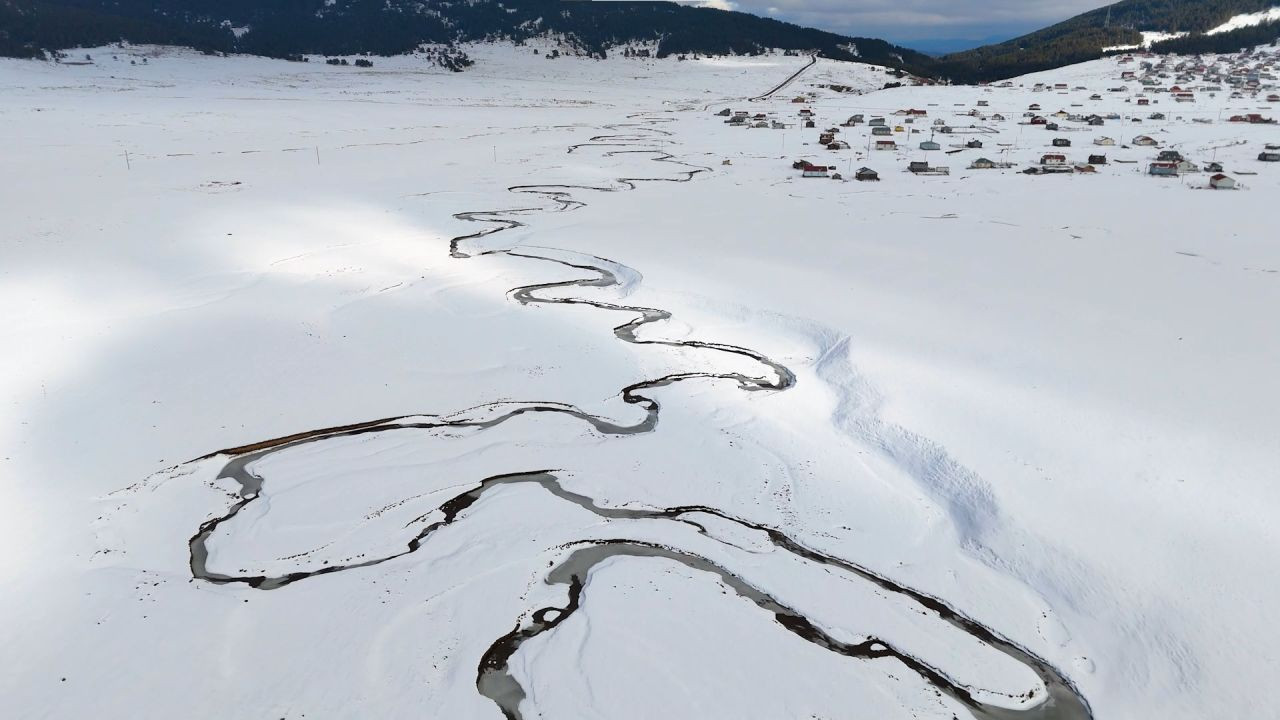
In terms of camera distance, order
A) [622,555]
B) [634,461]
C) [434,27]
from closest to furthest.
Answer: [622,555], [634,461], [434,27]

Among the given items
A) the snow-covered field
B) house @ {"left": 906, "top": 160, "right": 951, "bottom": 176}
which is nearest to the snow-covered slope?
house @ {"left": 906, "top": 160, "right": 951, "bottom": 176}

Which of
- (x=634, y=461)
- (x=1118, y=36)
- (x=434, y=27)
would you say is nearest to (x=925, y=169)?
(x=634, y=461)

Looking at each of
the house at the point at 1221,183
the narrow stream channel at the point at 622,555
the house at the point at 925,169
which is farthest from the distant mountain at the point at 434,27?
the narrow stream channel at the point at 622,555

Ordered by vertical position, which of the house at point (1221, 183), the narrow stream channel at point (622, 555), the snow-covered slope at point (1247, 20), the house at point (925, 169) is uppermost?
the snow-covered slope at point (1247, 20)

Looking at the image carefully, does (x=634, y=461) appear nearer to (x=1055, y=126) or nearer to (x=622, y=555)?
(x=622, y=555)

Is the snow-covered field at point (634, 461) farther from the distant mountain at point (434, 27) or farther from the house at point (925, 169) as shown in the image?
the distant mountain at point (434, 27)

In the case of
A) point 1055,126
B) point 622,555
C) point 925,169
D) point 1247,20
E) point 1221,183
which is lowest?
point 622,555

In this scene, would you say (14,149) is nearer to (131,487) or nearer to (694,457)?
(131,487)
